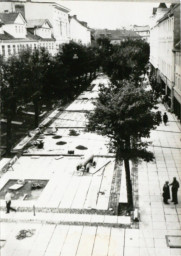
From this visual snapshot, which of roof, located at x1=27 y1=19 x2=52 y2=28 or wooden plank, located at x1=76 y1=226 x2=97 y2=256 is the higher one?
roof, located at x1=27 y1=19 x2=52 y2=28

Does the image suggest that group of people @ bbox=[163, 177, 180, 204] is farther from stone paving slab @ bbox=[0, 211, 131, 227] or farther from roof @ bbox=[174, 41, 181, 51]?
roof @ bbox=[174, 41, 181, 51]

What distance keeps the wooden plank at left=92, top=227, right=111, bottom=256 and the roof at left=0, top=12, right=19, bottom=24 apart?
2782 cm

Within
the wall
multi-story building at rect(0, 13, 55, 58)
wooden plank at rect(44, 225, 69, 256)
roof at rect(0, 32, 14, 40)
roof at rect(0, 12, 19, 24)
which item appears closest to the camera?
wooden plank at rect(44, 225, 69, 256)

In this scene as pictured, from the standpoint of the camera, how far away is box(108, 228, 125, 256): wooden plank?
15729mm

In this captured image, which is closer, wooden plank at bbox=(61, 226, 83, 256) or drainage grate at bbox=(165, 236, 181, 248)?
wooden plank at bbox=(61, 226, 83, 256)

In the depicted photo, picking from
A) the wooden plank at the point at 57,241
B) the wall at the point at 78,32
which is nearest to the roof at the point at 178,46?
the wooden plank at the point at 57,241

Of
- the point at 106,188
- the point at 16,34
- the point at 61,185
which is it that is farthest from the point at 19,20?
the point at 106,188

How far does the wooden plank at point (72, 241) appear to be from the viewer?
15797 mm

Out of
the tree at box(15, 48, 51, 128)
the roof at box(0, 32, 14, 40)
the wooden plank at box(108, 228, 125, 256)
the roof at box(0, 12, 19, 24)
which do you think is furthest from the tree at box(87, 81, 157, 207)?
the roof at box(0, 12, 19, 24)

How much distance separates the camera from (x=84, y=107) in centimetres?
4825

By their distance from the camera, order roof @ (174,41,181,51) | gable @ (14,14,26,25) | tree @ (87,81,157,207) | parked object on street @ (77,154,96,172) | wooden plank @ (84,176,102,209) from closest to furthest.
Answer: tree @ (87,81,157,207)
wooden plank @ (84,176,102,209)
parked object on street @ (77,154,96,172)
roof @ (174,41,181,51)
gable @ (14,14,26,25)

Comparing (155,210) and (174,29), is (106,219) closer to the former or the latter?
(155,210)

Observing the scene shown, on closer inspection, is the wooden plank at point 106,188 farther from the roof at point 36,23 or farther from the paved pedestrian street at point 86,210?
the roof at point 36,23

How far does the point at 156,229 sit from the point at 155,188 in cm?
463
